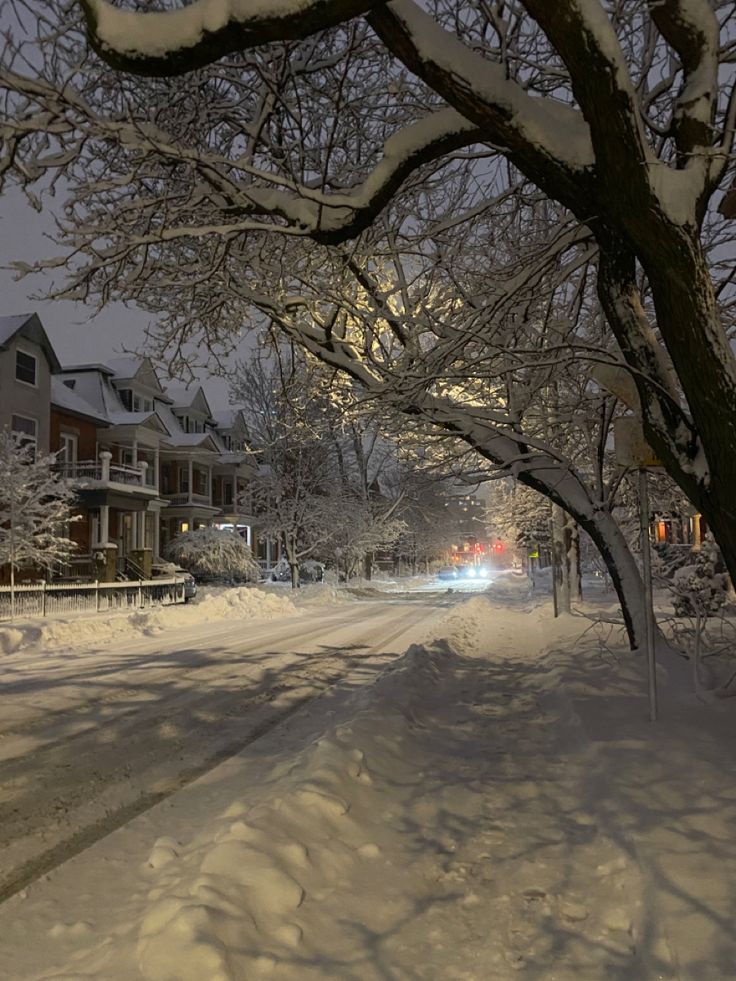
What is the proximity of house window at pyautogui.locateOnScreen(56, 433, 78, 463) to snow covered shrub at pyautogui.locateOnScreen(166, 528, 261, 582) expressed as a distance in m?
6.63

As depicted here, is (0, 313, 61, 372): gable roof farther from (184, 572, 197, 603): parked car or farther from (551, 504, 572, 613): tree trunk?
(551, 504, 572, 613): tree trunk

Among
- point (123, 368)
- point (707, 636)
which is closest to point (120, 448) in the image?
point (123, 368)

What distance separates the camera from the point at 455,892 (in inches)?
151

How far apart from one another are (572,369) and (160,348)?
536cm

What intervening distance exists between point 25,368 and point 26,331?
1472mm

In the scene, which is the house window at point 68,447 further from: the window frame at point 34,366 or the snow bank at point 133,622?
the snow bank at point 133,622

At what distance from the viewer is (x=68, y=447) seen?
3344cm

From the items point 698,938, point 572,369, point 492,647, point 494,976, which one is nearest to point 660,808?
point 698,938

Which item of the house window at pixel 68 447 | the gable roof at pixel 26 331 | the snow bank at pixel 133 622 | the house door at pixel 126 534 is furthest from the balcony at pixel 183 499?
the snow bank at pixel 133 622

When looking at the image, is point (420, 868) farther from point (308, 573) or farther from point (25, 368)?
point (308, 573)

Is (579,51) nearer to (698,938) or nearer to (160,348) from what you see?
(698,938)

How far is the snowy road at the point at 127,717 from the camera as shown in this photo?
504cm

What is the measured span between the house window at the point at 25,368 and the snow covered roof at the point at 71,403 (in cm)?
199

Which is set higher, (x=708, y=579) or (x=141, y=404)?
(x=141, y=404)
